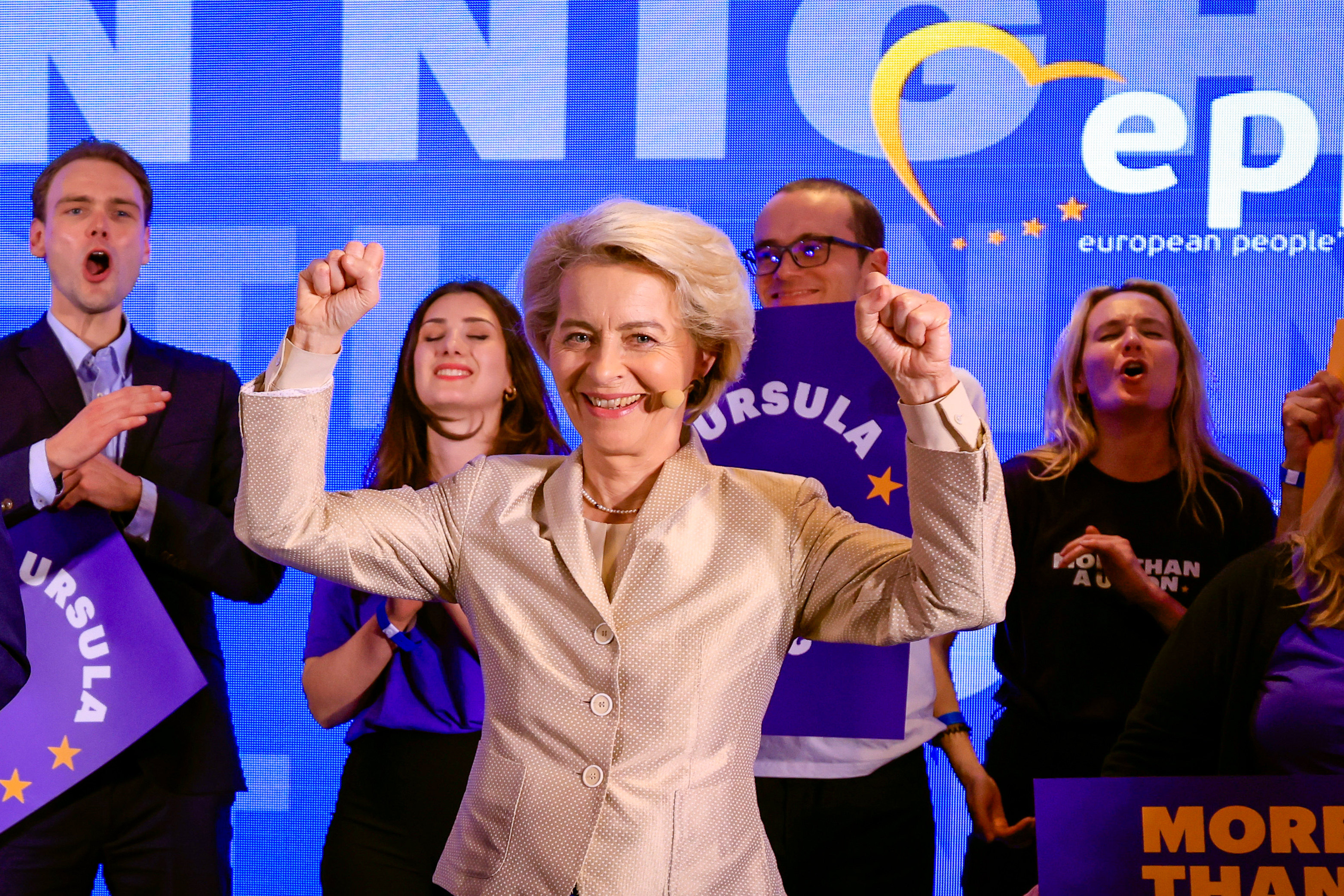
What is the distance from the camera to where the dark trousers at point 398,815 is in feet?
6.87

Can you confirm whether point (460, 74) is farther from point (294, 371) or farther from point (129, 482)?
point (294, 371)

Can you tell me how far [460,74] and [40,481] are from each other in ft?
5.73

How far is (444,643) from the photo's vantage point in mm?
2254

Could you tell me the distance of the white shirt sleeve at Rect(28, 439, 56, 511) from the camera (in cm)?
235

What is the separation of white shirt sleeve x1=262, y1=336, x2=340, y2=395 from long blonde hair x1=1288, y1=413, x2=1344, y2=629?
4.61 ft

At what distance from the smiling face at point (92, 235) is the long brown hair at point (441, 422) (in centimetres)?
72

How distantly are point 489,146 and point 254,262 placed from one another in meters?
0.78

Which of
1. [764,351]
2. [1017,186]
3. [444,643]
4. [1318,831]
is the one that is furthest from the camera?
[1017,186]

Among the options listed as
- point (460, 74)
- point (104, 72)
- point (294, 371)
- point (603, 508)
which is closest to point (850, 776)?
point (603, 508)

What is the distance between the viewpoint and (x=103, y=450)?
2531 millimetres

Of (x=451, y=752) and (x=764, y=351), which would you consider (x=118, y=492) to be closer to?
(x=451, y=752)

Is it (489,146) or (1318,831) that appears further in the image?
(489,146)

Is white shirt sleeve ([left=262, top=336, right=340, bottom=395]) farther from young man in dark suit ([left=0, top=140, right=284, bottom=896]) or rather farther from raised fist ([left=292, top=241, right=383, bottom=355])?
young man in dark suit ([left=0, top=140, right=284, bottom=896])

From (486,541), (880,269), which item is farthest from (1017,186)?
(486,541)
